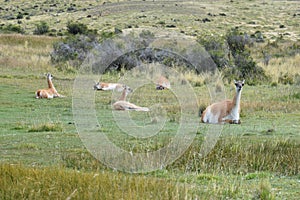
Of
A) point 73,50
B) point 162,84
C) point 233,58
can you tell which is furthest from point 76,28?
point 162,84

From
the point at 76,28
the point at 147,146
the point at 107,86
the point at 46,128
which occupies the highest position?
the point at 147,146

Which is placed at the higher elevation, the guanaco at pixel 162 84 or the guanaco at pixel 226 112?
the guanaco at pixel 226 112

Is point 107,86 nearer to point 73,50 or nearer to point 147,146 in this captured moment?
point 73,50

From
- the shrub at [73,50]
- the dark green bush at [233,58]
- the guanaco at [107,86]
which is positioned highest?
the guanaco at [107,86]

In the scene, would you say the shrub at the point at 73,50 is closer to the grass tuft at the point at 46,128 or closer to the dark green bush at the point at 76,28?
the dark green bush at the point at 76,28

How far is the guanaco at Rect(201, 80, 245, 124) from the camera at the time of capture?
15.1 metres

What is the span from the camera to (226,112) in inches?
600

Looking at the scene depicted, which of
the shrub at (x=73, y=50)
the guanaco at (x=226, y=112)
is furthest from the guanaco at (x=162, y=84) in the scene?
the shrub at (x=73, y=50)

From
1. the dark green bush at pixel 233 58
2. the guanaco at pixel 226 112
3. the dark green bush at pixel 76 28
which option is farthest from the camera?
the dark green bush at pixel 76 28

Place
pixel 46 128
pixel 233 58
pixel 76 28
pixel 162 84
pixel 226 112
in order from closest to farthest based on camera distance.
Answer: pixel 46 128 < pixel 226 112 < pixel 162 84 < pixel 233 58 < pixel 76 28

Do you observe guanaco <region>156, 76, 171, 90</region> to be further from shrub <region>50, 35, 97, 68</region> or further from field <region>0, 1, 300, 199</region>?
shrub <region>50, 35, 97, 68</region>

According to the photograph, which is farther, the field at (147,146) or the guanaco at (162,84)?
the guanaco at (162,84)

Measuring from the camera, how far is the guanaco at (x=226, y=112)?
15117mm

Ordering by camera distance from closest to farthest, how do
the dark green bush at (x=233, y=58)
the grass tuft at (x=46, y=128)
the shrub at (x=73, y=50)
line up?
the grass tuft at (x=46, y=128) < the dark green bush at (x=233, y=58) < the shrub at (x=73, y=50)
